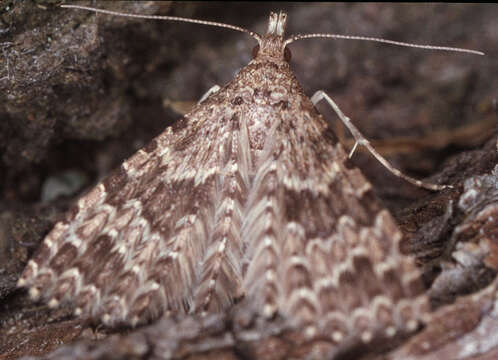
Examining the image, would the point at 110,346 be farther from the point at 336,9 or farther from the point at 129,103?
the point at 336,9

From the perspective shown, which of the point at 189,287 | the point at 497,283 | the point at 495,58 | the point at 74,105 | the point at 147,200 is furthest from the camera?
the point at 495,58

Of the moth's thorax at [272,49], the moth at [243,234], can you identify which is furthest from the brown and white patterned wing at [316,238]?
the moth's thorax at [272,49]

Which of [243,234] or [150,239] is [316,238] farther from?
[150,239]

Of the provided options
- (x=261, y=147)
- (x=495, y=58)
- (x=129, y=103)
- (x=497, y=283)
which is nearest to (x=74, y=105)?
(x=129, y=103)

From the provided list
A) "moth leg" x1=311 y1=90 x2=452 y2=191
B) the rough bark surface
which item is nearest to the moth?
the rough bark surface

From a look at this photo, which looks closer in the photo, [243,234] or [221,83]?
[243,234]

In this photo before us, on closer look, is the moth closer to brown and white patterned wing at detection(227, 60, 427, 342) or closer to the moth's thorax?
brown and white patterned wing at detection(227, 60, 427, 342)

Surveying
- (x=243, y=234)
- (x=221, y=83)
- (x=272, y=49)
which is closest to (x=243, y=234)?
(x=243, y=234)
